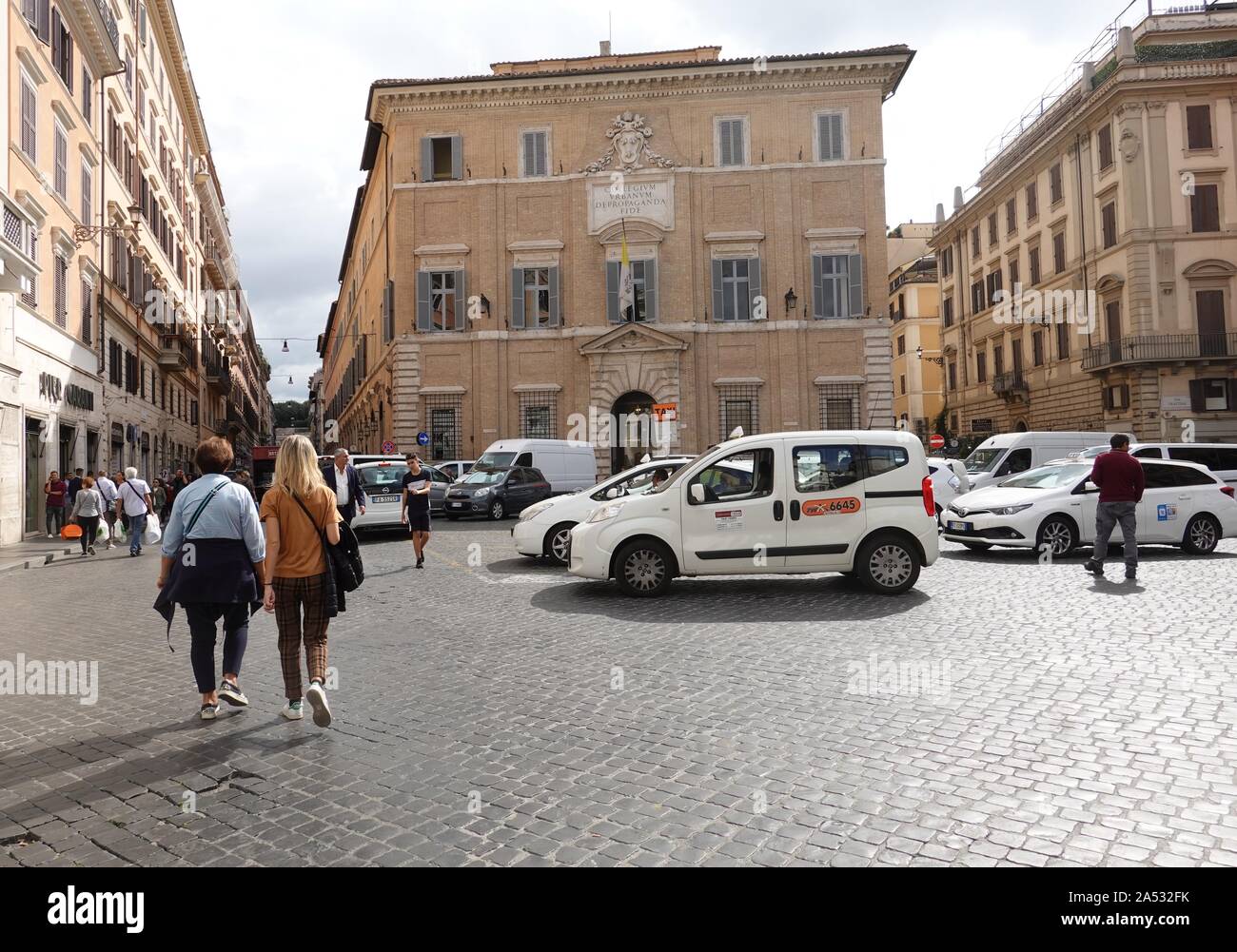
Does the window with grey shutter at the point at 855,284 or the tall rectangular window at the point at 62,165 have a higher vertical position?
the tall rectangular window at the point at 62,165

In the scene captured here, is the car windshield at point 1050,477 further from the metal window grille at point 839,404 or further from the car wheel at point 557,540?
the metal window grille at point 839,404

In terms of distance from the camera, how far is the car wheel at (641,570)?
10.1 metres

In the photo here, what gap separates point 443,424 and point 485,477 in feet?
34.1

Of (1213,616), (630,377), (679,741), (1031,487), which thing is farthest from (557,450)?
(679,741)

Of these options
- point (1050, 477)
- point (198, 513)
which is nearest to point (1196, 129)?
point (1050, 477)

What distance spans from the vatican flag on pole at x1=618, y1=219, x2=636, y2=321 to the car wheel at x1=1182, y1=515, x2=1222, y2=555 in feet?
74.3

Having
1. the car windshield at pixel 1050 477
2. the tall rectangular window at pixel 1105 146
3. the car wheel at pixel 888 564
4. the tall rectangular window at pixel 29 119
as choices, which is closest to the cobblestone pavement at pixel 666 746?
the car wheel at pixel 888 564

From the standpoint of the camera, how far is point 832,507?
10.0 m

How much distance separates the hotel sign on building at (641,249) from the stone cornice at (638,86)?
0.24 feet

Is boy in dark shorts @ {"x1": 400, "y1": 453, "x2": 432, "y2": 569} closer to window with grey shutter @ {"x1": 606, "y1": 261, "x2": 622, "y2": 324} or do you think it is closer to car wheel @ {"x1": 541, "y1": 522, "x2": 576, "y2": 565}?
car wheel @ {"x1": 541, "y1": 522, "x2": 576, "y2": 565}

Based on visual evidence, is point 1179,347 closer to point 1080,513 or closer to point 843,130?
point 843,130

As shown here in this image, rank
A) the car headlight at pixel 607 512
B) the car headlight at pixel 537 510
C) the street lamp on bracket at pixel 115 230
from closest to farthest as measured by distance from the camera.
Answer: the car headlight at pixel 607 512, the car headlight at pixel 537 510, the street lamp on bracket at pixel 115 230

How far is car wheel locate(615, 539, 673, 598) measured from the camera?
398 inches

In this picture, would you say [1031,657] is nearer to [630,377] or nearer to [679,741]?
[679,741]
